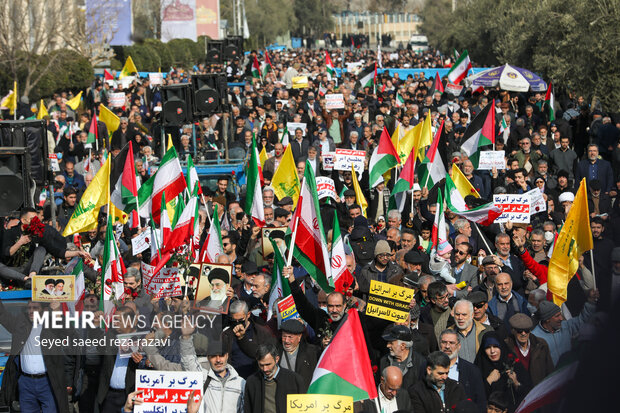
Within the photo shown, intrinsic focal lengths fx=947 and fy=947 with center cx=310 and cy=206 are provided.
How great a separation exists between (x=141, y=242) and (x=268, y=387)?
189 inches

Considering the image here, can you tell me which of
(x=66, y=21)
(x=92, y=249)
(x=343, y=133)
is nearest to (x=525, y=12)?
(x=343, y=133)

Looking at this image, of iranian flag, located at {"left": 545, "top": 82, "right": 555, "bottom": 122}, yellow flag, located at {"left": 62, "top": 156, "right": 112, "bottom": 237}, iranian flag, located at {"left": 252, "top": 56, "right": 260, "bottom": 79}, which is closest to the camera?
yellow flag, located at {"left": 62, "top": 156, "right": 112, "bottom": 237}

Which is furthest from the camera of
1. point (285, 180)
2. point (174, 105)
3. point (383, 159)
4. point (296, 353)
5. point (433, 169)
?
point (174, 105)

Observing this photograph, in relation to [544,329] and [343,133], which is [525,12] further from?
[544,329]

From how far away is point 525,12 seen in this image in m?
33.8

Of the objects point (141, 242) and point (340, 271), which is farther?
point (141, 242)

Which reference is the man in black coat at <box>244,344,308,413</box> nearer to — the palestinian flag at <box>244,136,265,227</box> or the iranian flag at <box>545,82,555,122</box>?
the palestinian flag at <box>244,136,265,227</box>

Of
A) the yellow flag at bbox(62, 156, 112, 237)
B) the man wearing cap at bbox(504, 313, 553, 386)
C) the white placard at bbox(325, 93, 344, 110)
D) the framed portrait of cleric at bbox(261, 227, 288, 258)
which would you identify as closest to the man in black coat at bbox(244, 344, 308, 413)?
the man wearing cap at bbox(504, 313, 553, 386)

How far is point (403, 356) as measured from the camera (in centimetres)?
610

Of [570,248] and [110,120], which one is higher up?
[110,120]

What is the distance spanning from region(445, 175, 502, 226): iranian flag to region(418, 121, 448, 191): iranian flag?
1893 millimetres

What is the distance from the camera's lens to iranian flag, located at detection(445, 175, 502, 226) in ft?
33.5

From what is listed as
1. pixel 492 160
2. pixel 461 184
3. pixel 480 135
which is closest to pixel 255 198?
pixel 461 184

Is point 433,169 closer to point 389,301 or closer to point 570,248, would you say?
point 570,248
